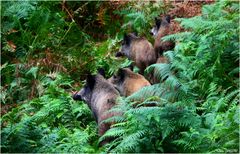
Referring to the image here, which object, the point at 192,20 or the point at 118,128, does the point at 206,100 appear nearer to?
the point at 118,128

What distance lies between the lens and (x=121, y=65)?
8781 mm

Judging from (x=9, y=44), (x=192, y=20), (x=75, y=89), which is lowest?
(x=75, y=89)

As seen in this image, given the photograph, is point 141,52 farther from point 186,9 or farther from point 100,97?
point 100,97

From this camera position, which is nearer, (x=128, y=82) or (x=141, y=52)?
(x=128, y=82)

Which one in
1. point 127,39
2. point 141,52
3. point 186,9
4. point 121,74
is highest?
point 186,9

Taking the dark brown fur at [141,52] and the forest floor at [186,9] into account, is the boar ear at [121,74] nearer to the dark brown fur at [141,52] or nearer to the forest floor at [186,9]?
the dark brown fur at [141,52]

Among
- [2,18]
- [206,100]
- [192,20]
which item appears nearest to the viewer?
[206,100]

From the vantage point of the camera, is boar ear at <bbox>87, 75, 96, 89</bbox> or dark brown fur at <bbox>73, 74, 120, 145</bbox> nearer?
dark brown fur at <bbox>73, 74, 120, 145</bbox>

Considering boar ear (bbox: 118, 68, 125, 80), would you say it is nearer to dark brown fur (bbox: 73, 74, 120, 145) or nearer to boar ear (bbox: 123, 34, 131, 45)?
dark brown fur (bbox: 73, 74, 120, 145)

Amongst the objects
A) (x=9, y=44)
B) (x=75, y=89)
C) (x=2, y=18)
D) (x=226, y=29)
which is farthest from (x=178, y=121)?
(x=2, y=18)

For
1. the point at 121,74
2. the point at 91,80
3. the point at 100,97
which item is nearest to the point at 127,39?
the point at 121,74

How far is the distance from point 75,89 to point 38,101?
1160 millimetres

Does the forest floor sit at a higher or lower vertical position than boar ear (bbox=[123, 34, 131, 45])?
higher

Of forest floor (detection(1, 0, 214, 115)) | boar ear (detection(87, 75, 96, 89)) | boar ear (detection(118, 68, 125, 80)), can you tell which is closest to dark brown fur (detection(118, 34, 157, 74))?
forest floor (detection(1, 0, 214, 115))
